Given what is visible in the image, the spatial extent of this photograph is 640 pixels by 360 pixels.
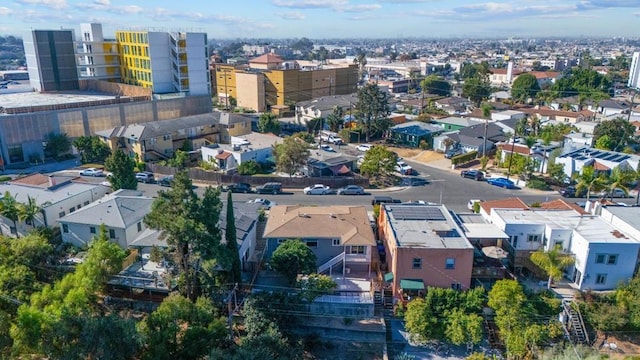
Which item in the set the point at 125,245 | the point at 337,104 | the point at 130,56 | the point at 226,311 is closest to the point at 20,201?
the point at 125,245

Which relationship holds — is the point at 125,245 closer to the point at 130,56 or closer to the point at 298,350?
the point at 298,350

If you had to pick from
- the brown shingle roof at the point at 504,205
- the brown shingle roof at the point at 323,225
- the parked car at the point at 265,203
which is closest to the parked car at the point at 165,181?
the parked car at the point at 265,203

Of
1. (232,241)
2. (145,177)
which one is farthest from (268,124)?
(232,241)

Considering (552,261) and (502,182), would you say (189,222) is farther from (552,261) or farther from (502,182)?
(502,182)

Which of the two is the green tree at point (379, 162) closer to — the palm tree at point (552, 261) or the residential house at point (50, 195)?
the palm tree at point (552, 261)

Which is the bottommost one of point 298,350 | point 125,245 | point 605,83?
point 298,350

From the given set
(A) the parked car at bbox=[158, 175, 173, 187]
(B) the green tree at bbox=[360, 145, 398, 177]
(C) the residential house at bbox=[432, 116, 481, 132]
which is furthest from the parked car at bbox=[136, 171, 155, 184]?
(C) the residential house at bbox=[432, 116, 481, 132]
